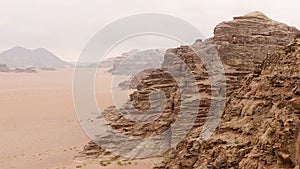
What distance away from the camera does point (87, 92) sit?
208ft

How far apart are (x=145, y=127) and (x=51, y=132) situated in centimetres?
1838

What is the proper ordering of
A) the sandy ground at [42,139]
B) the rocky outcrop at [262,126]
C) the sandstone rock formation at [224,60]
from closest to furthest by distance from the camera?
the rocky outcrop at [262,126] → the sandstone rock formation at [224,60] → the sandy ground at [42,139]

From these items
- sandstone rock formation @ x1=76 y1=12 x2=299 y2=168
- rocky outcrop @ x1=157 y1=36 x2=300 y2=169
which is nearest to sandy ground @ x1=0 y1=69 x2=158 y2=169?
sandstone rock formation @ x1=76 y1=12 x2=299 y2=168

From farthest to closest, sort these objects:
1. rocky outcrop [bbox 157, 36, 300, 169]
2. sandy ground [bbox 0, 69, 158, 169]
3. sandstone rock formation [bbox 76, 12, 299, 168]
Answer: sandy ground [bbox 0, 69, 158, 169] → sandstone rock formation [bbox 76, 12, 299, 168] → rocky outcrop [bbox 157, 36, 300, 169]

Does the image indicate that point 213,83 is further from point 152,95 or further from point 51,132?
point 51,132

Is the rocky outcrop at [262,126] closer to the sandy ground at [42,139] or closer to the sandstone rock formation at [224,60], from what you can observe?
the sandstone rock formation at [224,60]

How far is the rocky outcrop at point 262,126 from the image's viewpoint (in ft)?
29.3

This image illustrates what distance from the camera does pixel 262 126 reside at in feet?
35.9

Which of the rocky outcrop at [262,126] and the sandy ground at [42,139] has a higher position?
the rocky outcrop at [262,126]

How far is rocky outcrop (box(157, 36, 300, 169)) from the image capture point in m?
8.93

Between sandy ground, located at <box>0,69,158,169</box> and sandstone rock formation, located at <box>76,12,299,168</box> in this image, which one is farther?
sandy ground, located at <box>0,69,158,169</box>

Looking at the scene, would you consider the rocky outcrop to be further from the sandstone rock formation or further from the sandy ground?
the sandy ground

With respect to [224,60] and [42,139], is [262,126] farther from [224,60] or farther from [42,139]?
[42,139]

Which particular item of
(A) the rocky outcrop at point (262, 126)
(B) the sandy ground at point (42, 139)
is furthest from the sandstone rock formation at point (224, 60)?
(A) the rocky outcrop at point (262, 126)
